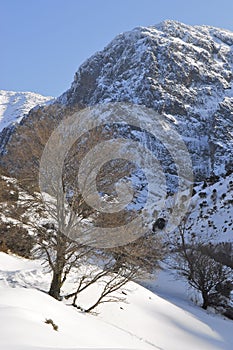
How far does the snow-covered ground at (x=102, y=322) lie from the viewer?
236 inches

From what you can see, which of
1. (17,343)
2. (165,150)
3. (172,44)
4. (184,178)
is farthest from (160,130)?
(17,343)

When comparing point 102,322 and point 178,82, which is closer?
point 102,322

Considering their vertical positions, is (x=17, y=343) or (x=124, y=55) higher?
(x=124, y=55)

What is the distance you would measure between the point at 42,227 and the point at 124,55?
11704 cm

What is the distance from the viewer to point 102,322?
1016 centimetres

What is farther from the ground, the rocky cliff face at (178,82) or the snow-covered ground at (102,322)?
the rocky cliff face at (178,82)

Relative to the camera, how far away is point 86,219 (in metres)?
11.3

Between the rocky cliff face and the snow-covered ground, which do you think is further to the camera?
the rocky cliff face

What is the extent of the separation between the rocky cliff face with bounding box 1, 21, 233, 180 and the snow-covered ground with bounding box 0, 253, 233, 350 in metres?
63.1

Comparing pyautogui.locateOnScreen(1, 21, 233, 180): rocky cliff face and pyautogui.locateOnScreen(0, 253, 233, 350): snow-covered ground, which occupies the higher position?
pyautogui.locateOnScreen(1, 21, 233, 180): rocky cliff face

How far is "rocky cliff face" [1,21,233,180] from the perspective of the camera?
90.2 m

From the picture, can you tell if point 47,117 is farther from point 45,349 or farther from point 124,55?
point 124,55

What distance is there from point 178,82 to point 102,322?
10387cm

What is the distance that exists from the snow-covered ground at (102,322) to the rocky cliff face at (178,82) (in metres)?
63.1
